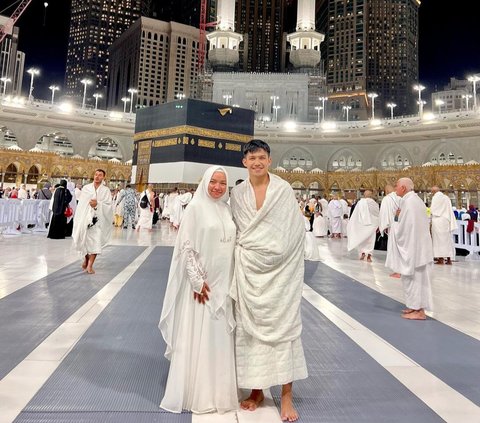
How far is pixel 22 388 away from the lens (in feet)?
5.83

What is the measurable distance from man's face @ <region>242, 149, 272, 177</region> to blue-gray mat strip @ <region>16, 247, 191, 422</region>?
112 centimetres

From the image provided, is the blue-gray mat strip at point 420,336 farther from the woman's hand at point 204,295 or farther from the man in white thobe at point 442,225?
the man in white thobe at point 442,225

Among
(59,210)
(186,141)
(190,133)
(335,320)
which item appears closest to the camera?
(335,320)

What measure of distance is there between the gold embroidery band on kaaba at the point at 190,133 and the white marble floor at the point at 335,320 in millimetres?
15685

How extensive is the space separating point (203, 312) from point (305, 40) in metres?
46.7

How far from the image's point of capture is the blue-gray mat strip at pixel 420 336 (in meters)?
2.12

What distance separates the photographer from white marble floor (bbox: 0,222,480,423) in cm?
171

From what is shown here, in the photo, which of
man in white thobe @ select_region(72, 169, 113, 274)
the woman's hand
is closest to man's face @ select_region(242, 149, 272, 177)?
the woman's hand

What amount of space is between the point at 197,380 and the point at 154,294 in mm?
2310

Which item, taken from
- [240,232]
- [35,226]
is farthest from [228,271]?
[35,226]

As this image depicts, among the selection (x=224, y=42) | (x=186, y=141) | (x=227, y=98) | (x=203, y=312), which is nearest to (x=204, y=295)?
(x=203, y=312)

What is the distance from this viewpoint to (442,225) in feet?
22.2

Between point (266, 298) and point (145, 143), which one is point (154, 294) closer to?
point (266, 298)

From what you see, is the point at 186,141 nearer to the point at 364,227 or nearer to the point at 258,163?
the point at 364,227
